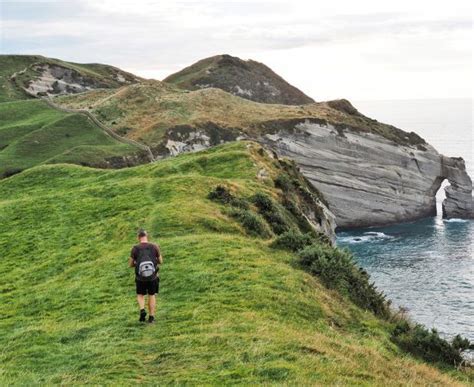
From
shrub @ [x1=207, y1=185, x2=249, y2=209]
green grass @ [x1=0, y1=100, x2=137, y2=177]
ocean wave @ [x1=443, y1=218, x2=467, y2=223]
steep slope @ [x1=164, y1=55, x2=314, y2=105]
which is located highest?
steep slope @ [x1=164, y1=55, x2=314, y2=105]

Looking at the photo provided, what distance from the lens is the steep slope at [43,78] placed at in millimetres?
125106

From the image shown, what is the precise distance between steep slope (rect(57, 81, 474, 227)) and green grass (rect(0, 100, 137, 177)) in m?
11.2

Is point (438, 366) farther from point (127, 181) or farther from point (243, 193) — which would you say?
point (127, 181)

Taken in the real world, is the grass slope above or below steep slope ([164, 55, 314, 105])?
below

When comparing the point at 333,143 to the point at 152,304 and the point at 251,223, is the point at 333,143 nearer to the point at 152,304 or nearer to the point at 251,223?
the point at 251,223

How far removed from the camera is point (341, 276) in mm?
23344

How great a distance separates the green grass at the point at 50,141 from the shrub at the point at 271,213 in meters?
38.7

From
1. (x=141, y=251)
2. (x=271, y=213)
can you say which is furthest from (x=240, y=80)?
(x=141, y=251)

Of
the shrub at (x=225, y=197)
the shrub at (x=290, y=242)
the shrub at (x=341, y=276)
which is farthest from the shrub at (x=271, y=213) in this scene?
the shrub at (x=341, y=276)

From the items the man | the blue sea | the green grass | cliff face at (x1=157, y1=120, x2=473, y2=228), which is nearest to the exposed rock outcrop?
the green grass

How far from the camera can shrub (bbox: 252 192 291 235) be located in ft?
104

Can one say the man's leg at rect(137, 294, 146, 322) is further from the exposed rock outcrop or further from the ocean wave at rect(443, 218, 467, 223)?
the exposed rock outcrop

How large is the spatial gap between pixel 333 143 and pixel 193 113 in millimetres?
28718

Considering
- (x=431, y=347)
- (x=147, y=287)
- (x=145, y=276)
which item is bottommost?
(x=431, y=347)
